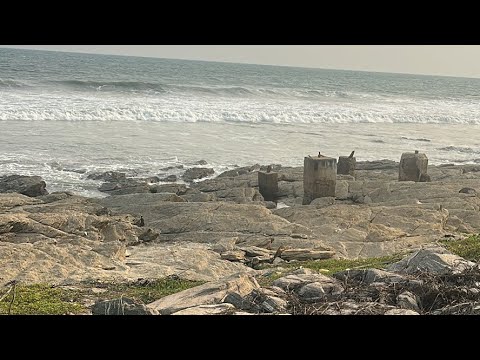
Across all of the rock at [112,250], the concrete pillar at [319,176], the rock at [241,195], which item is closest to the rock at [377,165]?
the rock at [241,195]

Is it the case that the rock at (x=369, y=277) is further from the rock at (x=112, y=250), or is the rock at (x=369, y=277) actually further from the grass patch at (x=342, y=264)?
the rock at (x=112, y=250)

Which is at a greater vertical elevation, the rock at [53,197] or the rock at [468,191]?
the rock at [468,191]

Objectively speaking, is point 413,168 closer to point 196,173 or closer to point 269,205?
point 269,205

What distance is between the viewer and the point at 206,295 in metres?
6.18

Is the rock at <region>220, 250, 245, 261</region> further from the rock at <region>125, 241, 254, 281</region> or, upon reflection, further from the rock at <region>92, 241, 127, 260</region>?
the rock at <region>92, 241, 127, 260</region>

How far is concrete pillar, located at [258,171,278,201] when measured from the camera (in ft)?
58.6

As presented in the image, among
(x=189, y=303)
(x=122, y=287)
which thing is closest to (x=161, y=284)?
(x=122, y=287)

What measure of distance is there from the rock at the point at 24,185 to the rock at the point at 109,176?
2.65 meters

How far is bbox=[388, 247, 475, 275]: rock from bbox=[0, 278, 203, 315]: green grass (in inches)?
122

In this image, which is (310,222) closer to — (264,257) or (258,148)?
(264,257)

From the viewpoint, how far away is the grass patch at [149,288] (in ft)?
25.1

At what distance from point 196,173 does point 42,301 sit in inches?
577

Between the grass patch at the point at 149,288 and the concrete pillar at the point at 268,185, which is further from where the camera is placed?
the concrete pillar at the point at 268,185

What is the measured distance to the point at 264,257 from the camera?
1122 centimetres
